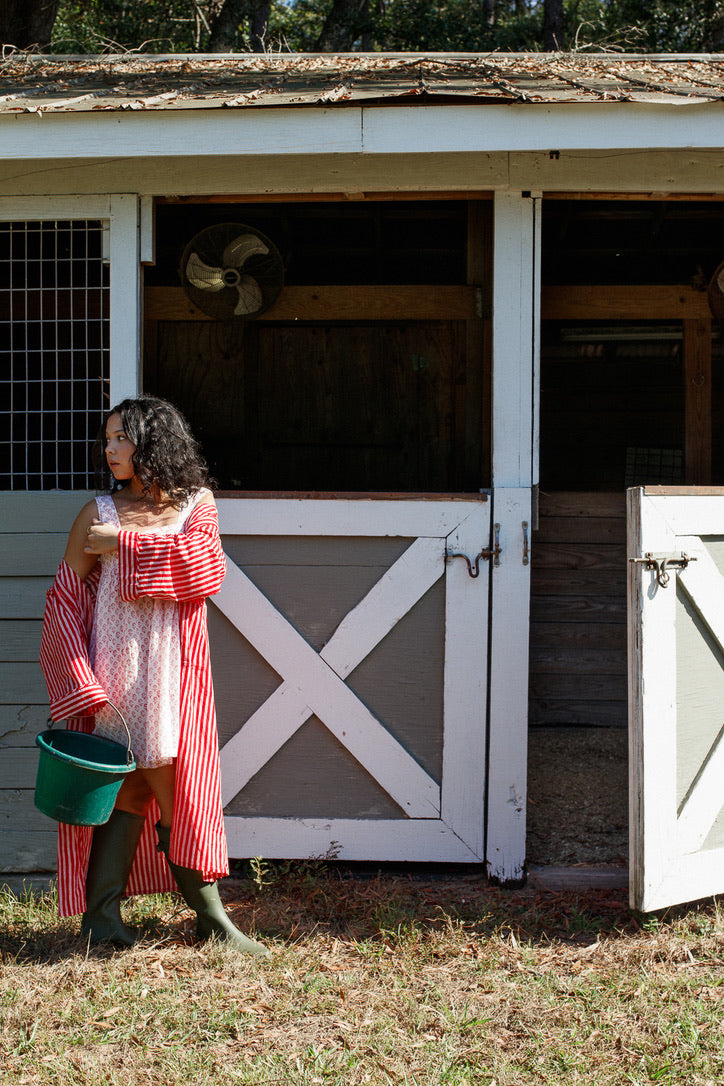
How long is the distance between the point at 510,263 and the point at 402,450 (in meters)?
3.30

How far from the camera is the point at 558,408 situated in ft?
27.0

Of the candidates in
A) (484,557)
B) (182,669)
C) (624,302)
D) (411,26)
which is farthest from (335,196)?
(411,26)

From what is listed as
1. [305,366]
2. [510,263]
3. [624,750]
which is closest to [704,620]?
[510,263]

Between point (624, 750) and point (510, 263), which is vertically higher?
point (510, 263)

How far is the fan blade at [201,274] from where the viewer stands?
5484 millimetres

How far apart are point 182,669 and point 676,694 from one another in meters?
1.75

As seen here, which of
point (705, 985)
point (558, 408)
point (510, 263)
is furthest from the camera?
point (558, 408)

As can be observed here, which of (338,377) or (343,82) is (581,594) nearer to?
(338,377)

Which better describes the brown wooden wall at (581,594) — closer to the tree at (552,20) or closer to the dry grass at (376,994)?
the dry grass at (376,994)

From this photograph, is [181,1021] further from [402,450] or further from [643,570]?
[402,450]

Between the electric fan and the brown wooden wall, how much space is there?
6.84ft

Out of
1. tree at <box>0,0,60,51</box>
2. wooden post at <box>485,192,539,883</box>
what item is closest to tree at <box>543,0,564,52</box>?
tree at <box>0,0,60,51</box>

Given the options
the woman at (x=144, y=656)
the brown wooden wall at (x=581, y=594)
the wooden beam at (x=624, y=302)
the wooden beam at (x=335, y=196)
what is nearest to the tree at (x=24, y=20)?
the wooden beam at (x=624, y=302)

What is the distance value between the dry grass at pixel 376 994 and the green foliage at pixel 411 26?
12.9 metres
